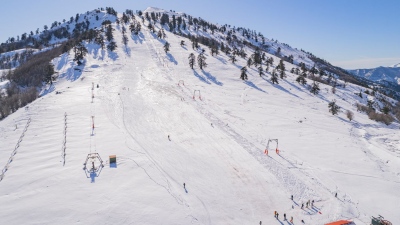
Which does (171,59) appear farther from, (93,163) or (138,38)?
(93,163)

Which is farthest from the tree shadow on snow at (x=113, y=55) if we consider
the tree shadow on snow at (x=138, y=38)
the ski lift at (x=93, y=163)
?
the ski lift at (x=93, y=163)

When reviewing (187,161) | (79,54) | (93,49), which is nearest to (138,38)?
(93,49)

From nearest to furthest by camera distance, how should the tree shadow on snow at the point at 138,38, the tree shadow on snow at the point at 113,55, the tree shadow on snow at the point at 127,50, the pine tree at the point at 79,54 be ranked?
the pine tree at the point at 79,54 < the tree shadow on snow at the point at 113,55 < the tree shadow on snow at the point at 127,50 < the tree shadow on snow at the point at 138,38

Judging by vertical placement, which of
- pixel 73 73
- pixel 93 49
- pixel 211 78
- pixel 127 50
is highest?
pixel 127 50

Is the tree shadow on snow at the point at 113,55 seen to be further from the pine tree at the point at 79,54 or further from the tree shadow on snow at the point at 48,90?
the tree shadow on snow at the point at 48,90

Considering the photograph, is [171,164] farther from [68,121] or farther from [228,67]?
[228,67]

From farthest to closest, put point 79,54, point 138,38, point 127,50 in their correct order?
point 138,38 → point 127,50 → point 79,54

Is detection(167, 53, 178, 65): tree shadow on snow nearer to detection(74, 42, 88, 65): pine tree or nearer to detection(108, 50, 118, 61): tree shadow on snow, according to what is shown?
detection(108, 50, 118, 61): tree shadow on snow

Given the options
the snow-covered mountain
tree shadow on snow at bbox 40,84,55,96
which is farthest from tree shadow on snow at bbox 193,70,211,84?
tree shadow on snow at bbox 40,84,55,96

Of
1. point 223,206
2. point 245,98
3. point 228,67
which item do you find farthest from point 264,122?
point 228,67

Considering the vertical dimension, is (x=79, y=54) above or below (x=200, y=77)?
above
